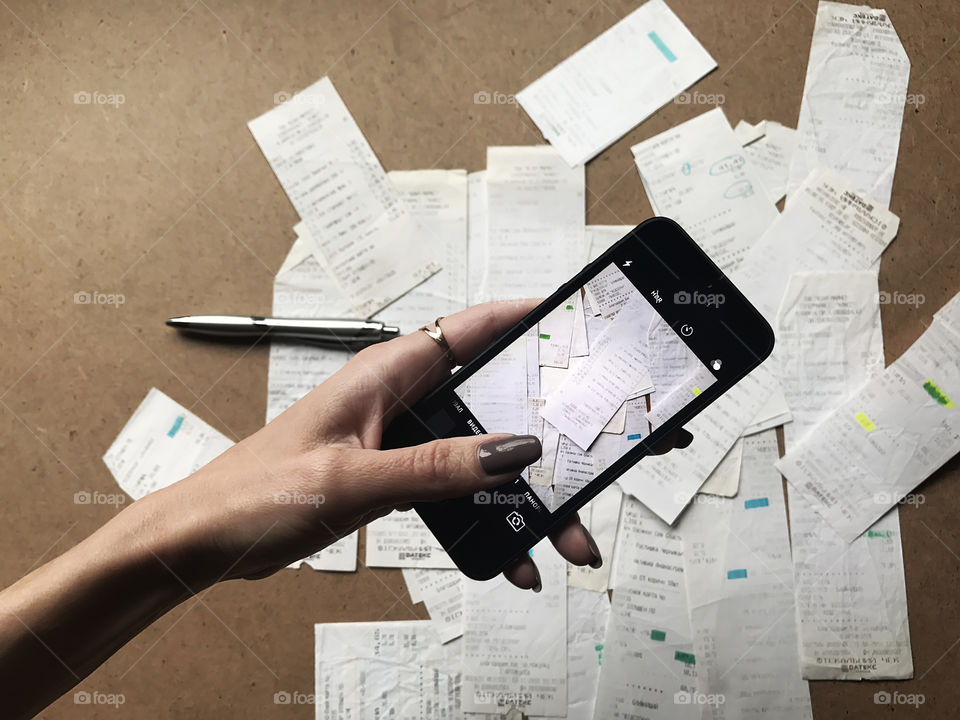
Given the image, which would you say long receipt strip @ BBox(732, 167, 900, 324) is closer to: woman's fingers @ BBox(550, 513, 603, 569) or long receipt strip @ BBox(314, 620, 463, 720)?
woman's fingers @ BBox(550, 513, 603, 569)

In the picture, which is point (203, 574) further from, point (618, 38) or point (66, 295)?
point (618, 38)

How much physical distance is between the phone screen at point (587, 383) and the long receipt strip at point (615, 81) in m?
0.27

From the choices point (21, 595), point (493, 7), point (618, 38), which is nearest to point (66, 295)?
point (21, 595)

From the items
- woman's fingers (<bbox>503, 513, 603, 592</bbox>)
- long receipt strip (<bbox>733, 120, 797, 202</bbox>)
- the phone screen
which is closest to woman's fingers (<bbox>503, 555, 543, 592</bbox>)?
woman's fingers (<bbox>503, 513, 603, 592</bbox>)

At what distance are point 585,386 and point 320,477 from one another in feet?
0.73

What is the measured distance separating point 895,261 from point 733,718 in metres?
0.51

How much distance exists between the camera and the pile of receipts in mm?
695

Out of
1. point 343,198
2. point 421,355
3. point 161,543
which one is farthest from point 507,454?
point 343,198

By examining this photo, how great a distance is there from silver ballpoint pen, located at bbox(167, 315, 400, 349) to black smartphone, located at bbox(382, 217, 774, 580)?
0.19m

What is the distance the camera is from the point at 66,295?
784 mm

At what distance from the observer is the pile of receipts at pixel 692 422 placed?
69 cm

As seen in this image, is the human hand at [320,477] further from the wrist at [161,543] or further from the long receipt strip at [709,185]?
the long receipt strip at [709,185]

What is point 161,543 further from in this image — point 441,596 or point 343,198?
point 343,198

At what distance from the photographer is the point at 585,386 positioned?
0.56 m
